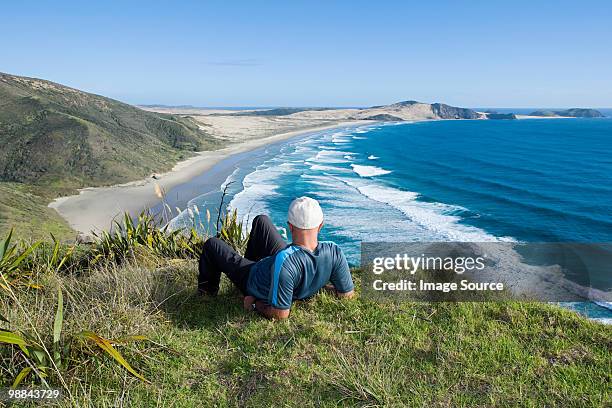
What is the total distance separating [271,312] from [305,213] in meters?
0.91

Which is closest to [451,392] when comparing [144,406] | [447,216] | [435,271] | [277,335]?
[277,335]

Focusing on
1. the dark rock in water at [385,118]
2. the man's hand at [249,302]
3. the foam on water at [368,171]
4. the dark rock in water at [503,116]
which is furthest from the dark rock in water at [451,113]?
the man's hand at [249,302]

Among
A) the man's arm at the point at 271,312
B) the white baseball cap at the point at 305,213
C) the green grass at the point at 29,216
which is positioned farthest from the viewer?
the green grass at the point at 29,216

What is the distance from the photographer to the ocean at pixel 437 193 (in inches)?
782

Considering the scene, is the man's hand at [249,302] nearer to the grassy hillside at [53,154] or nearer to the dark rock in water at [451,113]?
the grassy hillside at [53,154]

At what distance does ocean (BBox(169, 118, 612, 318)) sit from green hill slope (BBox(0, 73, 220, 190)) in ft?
32.2

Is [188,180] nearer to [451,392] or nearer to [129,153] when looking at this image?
[129,153]

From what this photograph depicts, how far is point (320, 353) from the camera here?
302 centimetres

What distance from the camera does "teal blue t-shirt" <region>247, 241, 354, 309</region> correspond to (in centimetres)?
320

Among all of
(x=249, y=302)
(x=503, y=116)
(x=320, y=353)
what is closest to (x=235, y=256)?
(x=249, y=302)

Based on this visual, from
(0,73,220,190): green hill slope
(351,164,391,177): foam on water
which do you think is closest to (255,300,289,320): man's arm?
(351,164,391,177): foam on water

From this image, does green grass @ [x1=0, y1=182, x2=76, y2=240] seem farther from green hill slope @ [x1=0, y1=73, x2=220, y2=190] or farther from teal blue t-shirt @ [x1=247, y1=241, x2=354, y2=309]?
teal blue t-shirt @ [x1=247, y1=241, x2=354, y2=309]

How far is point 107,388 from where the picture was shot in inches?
104

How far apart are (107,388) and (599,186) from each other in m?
34.5
